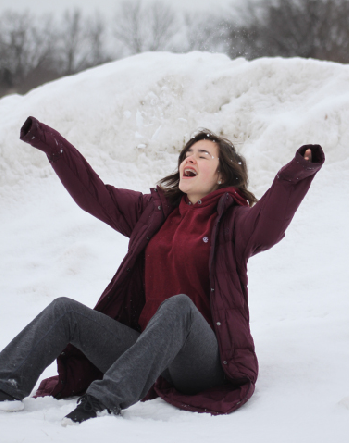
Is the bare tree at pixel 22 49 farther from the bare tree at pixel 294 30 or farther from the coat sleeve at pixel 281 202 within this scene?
the coat sleeve at pixel 281 202

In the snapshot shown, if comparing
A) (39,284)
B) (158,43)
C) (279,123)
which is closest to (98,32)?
(158,43)

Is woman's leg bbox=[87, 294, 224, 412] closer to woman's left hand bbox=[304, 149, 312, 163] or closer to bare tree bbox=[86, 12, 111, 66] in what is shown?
woman's left hand bbox=[304, 149, 312, 163]

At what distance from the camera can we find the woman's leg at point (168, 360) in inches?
58.0

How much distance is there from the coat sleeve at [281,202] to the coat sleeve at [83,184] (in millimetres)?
630

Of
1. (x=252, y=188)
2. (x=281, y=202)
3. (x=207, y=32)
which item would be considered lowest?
(x=281, y=202)

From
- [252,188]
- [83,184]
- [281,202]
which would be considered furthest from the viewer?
[252,188]

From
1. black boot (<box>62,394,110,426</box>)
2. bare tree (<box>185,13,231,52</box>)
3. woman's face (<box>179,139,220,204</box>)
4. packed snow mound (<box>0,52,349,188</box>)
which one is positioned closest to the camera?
black boot (<box>62,394,110,426</box>)

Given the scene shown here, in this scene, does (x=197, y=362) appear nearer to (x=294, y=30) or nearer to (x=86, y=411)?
(x=86, y=411)

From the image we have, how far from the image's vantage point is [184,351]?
1.71 meters

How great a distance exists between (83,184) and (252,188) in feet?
11.7

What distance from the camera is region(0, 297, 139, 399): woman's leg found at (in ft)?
5.45

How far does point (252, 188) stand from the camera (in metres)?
5.43

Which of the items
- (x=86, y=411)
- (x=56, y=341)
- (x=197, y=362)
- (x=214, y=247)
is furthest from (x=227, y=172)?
(x=86, y=411)

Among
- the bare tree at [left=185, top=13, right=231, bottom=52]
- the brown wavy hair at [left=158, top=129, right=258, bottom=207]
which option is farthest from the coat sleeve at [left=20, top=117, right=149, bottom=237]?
the bare tree at [left=185, top=13, right=231, bottom=52]
